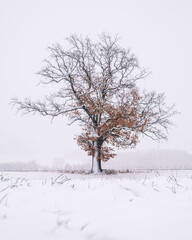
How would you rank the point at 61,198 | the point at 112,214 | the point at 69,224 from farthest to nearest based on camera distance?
the point at 61,198 < the point at 112,214 < the point at 69,224

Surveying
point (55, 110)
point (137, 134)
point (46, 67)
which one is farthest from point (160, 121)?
point (46, 67)

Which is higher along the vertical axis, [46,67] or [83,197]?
[46,67]

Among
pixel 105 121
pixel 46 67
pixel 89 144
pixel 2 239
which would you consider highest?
pixel 46 67

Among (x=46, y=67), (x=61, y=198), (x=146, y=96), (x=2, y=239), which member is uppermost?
(x=46, y=67)

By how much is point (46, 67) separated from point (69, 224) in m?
16.1

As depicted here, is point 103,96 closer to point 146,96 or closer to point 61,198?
point 146,96

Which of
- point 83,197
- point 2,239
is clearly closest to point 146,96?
point 83,197

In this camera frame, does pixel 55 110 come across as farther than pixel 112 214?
Yes

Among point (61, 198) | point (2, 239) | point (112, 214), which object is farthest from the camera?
point (61, 198)

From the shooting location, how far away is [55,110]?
16328 millimetres

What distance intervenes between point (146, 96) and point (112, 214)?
15456mm

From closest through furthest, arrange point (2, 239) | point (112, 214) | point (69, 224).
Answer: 1. point (2, 239)
2. point (69, 224)
3. point (112, 214)

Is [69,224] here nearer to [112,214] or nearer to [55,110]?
[112,214]

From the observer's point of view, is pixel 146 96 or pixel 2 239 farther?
pixel 146 96
